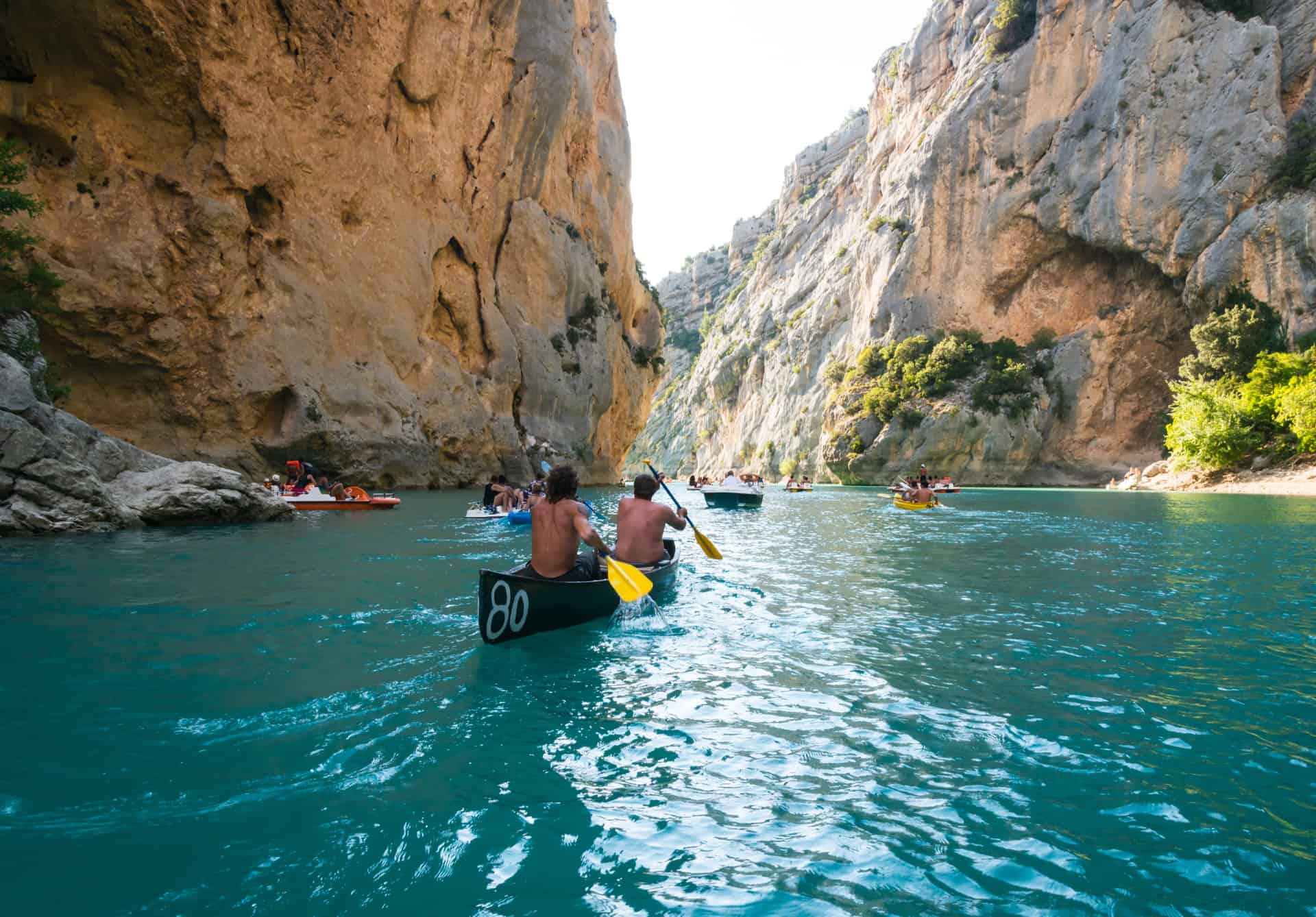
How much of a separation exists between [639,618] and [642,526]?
41.9 inches

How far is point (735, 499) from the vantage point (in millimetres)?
25703

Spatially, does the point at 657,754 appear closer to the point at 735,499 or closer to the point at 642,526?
the point at 642,526

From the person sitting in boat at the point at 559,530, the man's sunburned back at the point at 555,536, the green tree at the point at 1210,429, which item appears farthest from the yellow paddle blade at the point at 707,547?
the green tree at the point at 1210,429

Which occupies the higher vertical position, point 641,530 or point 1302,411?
point 1302,411

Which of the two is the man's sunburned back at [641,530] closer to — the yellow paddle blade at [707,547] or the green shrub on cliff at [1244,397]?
the yellow paddle blade at [707,547]

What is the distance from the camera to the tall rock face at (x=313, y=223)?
62.9ft

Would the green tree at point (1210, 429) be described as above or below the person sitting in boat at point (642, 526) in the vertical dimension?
above

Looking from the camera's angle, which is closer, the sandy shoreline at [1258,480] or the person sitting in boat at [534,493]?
the person sitting in boat at [534,493]

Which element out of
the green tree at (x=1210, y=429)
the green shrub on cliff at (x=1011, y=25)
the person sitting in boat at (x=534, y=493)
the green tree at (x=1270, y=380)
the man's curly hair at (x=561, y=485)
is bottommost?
the person sitting in boat at (x=534, y=493)

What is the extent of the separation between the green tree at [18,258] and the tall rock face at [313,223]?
94 centimetres

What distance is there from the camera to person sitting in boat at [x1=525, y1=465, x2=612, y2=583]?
626 cm

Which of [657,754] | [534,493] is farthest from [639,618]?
[534,493]

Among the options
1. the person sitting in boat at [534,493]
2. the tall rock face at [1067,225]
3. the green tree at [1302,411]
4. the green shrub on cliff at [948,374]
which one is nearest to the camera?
the person sitting in boat at [534,493]

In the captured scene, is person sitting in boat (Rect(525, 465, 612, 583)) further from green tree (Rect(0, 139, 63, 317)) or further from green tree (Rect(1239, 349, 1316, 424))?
green tree (Rect(1239, 349, 1316, 424))
